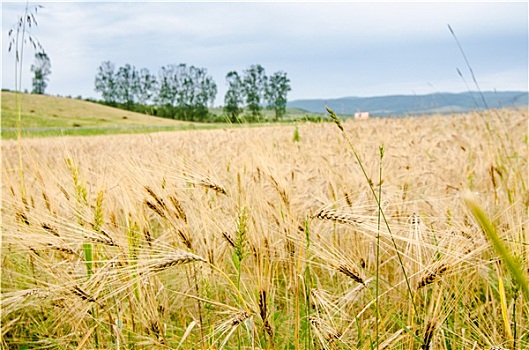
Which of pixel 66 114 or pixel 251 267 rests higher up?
pixel 66 114

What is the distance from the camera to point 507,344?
1.11 metres

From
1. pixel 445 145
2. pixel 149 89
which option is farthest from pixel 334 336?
pixel 149 89

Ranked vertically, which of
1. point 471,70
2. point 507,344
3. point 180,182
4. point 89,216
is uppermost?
point 471,70

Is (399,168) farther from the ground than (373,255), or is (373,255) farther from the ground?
(399,168)

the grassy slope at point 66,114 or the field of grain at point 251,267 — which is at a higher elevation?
the grassy slope at point 66,114

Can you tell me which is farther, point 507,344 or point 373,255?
point 373,255

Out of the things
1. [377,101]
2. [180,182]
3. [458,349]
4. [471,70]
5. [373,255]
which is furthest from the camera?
[377,101]

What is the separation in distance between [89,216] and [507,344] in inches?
48.8

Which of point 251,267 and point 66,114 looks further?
point 66,114

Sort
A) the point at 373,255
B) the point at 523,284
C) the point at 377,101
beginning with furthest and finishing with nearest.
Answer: the point at 377,101, the point at 373,255, the point at 523,284

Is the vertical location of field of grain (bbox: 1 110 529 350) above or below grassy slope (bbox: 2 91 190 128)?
below

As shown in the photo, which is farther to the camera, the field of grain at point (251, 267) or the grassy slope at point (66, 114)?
the grassy slope at point (66, 114)

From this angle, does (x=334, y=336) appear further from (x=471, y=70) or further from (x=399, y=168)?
(x=399, y=168)

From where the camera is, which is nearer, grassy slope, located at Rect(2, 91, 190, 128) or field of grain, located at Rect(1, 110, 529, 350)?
field of grain, located at Rect(1, 110, 529, 350)
